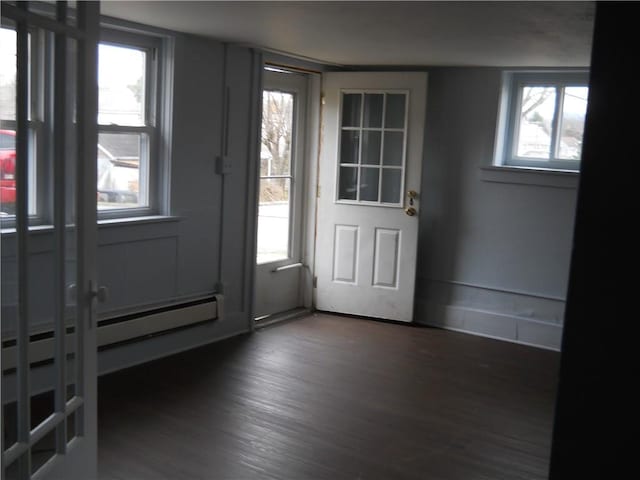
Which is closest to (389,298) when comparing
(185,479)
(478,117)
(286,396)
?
(478,117)

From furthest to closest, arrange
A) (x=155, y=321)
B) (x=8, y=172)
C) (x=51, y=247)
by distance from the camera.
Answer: (x=155, y=321) < (x=51, y=247) < (x=8, y=172)

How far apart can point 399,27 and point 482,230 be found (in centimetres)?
244

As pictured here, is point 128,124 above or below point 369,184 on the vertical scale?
above

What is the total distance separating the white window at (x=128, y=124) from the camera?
436cm

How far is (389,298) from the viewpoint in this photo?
6074 mm

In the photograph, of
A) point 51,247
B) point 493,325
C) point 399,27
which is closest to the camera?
point 51,247

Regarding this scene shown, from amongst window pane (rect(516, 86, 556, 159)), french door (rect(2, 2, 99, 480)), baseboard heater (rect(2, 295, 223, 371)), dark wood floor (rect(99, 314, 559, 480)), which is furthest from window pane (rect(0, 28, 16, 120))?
window pane (rect(516, 86, 556, 159))

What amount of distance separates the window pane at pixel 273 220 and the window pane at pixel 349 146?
0.54 m

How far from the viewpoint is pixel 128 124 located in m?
4.54

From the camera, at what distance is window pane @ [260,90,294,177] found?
19.1ft

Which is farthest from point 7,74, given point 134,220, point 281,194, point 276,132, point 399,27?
point 281,194

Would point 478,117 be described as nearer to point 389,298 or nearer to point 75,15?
point 389,298

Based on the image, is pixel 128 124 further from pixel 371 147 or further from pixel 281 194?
pixel 371 147

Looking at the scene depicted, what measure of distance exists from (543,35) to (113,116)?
8.57 ft
